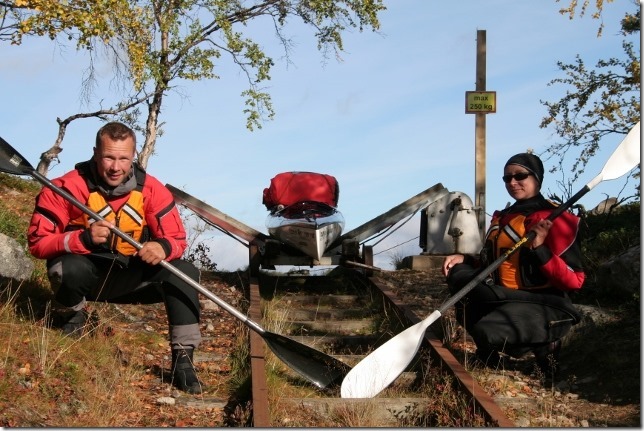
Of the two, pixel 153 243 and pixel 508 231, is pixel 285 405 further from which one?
pixel 508 231

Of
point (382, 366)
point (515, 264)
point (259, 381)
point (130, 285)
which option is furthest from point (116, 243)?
point (515, 264)

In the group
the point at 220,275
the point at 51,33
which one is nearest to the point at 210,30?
the point at 51,33

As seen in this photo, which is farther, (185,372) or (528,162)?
(528,162)

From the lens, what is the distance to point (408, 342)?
6.88 m

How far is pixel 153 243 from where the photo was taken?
253 inches

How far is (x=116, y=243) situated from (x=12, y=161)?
1091 millimetres

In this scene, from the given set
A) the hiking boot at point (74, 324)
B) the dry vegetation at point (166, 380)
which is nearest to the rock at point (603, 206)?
the dry vegetation at point (166, 380)

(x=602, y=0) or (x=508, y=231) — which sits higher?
(x=602, y=0)

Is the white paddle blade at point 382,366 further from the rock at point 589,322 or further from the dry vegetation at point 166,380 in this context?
the rock at point 589,322

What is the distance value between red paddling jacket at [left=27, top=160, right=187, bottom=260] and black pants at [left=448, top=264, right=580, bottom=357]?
2.27 meters

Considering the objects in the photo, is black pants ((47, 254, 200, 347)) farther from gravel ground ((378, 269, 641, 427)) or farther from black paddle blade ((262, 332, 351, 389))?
gravel ground ((378, 269, 641, 427))

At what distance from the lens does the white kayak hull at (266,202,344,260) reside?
11227mm

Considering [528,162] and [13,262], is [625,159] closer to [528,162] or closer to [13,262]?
[528,162]

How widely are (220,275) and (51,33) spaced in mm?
4132
